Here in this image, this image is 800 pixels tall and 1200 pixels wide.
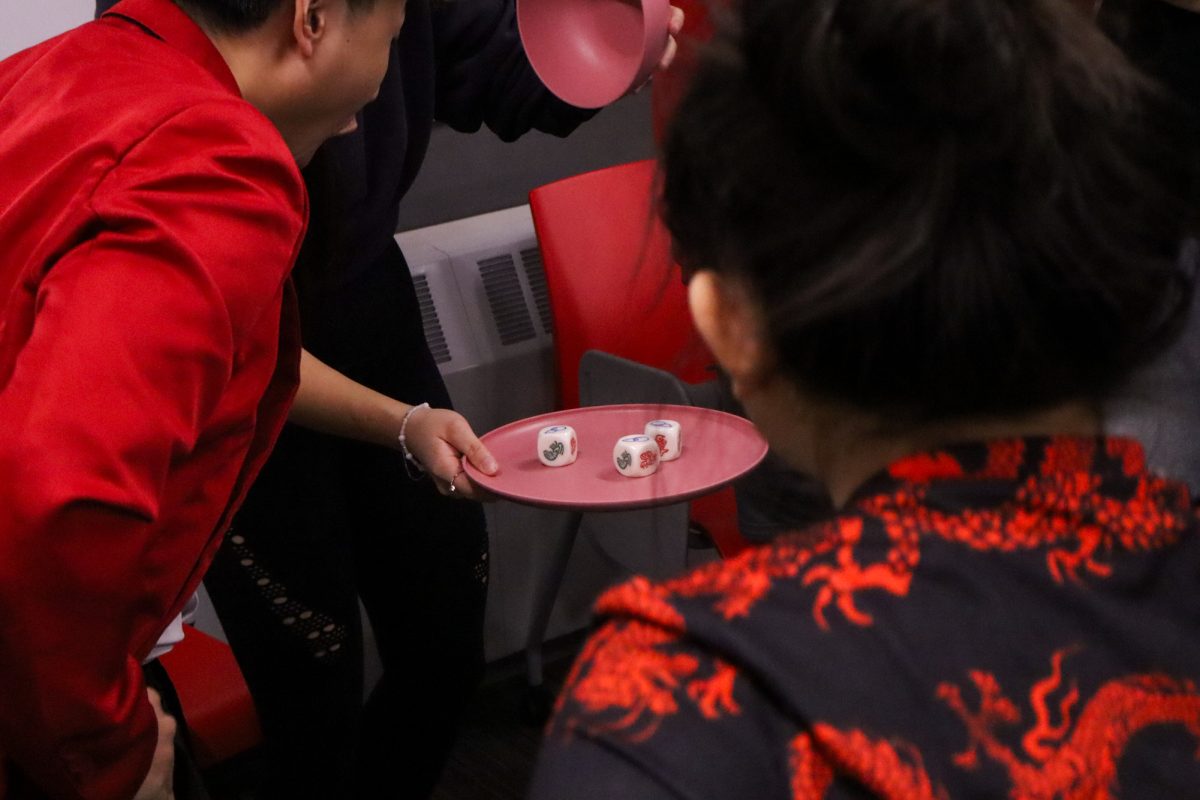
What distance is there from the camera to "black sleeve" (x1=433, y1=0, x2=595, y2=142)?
5.15 ft

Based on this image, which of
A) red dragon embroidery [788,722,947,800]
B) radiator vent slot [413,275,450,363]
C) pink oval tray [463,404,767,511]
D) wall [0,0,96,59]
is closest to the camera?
red dragon embroidery [788,722,947,800]

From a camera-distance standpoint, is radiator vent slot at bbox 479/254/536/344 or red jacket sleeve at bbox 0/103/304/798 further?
radiator vent slot at bbox 479/254/536/344

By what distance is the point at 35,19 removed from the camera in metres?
1.94

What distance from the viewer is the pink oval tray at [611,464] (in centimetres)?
141

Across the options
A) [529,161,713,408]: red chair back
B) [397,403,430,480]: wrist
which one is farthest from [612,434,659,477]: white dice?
[529,161,713,408]: red chair back

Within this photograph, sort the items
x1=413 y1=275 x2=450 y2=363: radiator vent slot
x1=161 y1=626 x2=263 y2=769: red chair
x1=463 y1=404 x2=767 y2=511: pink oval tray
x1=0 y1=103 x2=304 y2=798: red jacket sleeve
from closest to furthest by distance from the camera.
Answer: x1=0 y1=103 x2=304 y2=798: red jacket sleeve → x1=463 y1=404 x2=767 y2=511: pink oval tray → x1=161 y1=626 x2=263 y2=769: red chair → x1=413 y1=275 x2=450 y2=363: radiator vent slot

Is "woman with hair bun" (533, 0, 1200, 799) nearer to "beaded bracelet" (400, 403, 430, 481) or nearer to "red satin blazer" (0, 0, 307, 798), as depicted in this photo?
"red satin blazer" (0, 0, 307, 798)

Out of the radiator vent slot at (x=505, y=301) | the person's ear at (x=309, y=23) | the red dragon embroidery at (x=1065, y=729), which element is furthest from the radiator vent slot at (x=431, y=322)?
the red dragon embroidery at (x=1065, y=729)

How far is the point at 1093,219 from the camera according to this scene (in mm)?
522

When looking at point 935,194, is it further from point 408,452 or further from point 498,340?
point 498,340

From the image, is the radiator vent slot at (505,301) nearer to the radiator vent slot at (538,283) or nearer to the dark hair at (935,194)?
the radiator vent slot at (538,283)

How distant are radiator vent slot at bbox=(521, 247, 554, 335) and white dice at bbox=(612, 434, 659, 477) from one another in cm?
74

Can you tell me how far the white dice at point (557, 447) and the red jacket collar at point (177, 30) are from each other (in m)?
→ 0.68

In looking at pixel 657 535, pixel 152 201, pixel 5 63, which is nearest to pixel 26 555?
pixel 152 201
